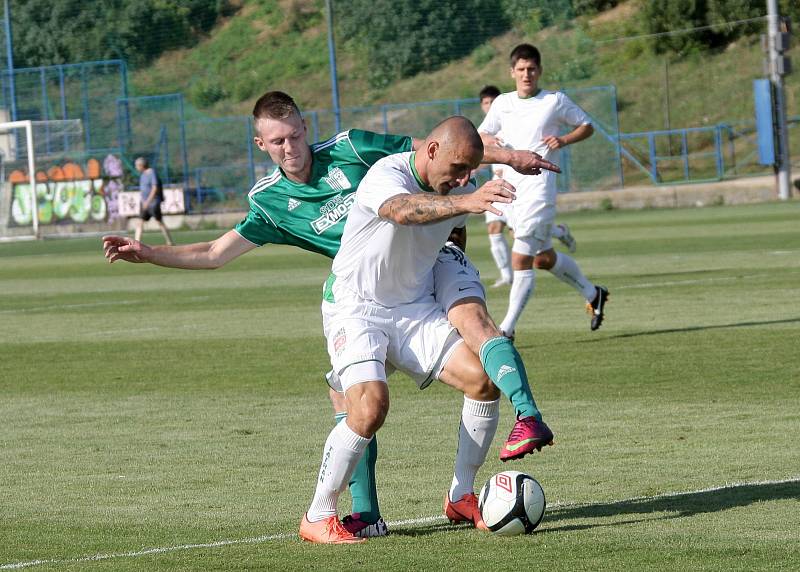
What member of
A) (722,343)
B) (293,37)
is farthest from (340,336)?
(293,37)

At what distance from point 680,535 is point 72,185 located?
3968 centimetres

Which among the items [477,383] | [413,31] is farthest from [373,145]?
[413,31]

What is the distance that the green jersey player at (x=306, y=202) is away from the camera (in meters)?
5.96

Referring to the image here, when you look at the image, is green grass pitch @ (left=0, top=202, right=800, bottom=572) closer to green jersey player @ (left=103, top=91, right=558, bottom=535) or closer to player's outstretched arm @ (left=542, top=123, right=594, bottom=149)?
green jersey player @ (left=103, top=91, right=558, bottom=535)

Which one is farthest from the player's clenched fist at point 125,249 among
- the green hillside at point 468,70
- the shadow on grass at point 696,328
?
the green hillside at point 468,70

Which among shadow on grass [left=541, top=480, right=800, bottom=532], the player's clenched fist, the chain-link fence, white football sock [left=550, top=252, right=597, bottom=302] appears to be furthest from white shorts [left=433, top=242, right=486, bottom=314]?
the chain-link fence

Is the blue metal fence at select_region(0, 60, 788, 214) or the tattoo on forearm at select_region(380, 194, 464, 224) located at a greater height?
the blue metal fence at select_region(0, 60, 788, 214)

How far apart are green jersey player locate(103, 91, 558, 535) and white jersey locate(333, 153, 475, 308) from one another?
0.22 m

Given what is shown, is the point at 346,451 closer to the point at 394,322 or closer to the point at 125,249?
the point at 394,322

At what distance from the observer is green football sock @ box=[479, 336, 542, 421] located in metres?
5.45

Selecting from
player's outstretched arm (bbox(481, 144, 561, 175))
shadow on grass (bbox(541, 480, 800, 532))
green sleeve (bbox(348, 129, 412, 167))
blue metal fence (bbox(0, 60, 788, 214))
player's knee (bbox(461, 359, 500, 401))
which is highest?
blue metal fence (bbox(0, 60, 788, 214))

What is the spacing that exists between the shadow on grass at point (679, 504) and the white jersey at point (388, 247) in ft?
3.50

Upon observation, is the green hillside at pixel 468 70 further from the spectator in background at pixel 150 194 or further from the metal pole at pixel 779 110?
the spectator in background at pixel 150 194

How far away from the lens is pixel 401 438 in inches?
317
